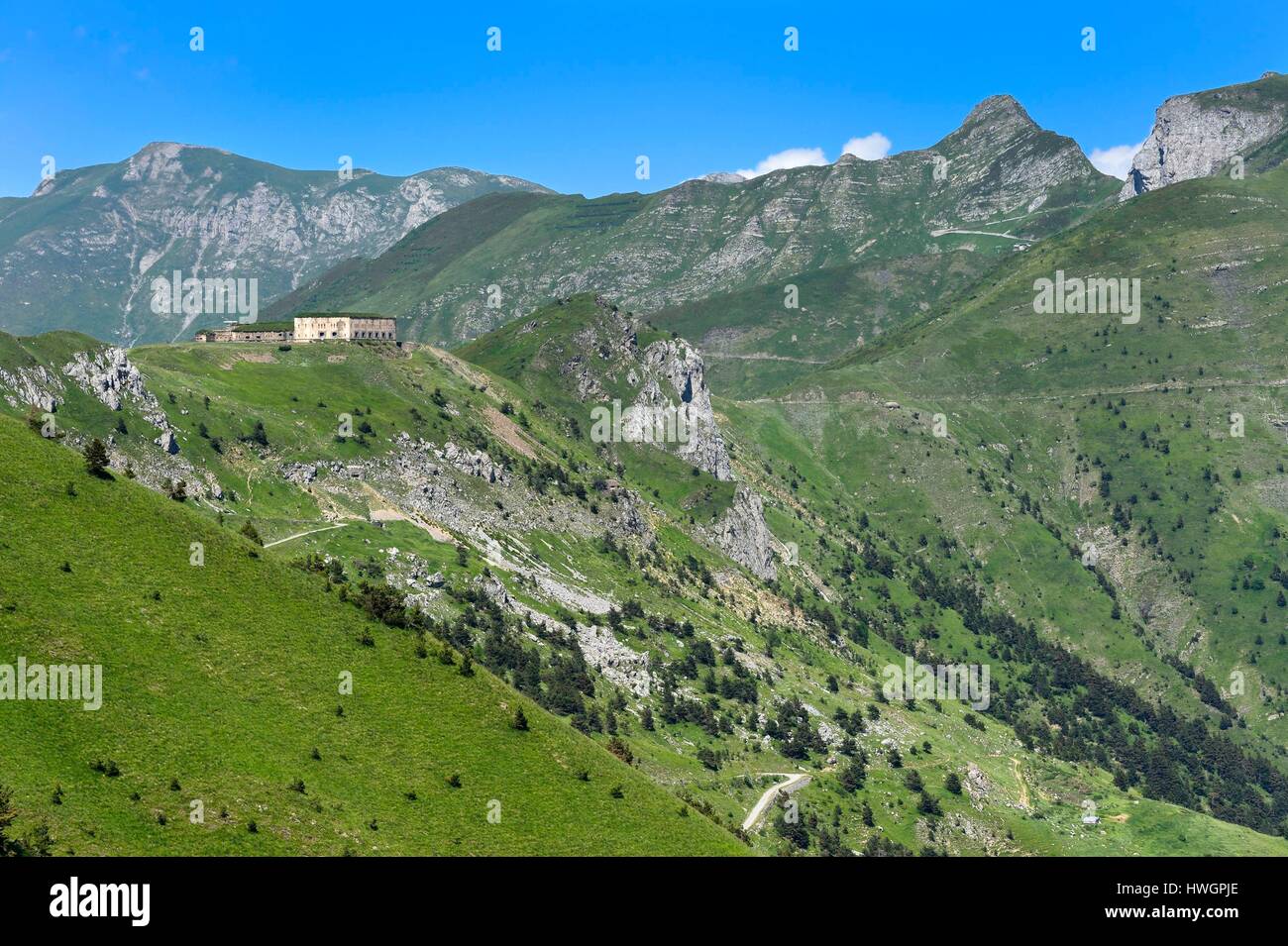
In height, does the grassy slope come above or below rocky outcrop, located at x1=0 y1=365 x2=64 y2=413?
below

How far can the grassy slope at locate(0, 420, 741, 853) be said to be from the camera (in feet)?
222

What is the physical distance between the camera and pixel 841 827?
19838 cm

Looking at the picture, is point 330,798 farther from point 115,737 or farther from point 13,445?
point 13,445

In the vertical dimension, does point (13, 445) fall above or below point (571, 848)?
above

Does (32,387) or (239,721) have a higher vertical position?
(32,387)

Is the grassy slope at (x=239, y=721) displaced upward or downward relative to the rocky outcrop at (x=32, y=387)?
downward

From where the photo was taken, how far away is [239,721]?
78562 mm

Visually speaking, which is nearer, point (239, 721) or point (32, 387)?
point (239, 721)

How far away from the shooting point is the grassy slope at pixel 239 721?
6769 cm

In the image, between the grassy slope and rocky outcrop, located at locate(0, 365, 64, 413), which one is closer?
the grassy slope

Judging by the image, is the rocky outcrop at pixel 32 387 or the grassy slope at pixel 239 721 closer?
the grassy slope at pixel 239 721
